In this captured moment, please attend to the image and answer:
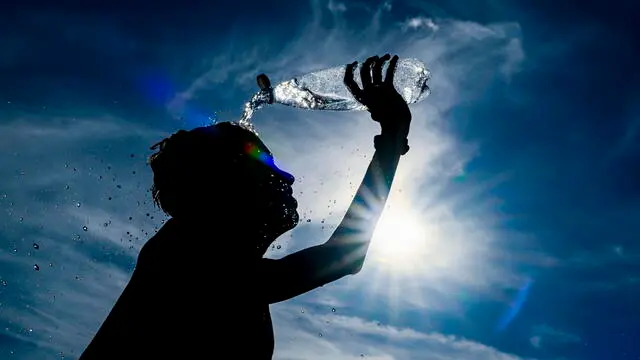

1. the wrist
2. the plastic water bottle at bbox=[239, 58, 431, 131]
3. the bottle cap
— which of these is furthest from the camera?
the plastic water bottle at bbox=[239, 58, 431, 131]

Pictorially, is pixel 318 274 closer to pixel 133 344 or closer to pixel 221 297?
pixel 221 297

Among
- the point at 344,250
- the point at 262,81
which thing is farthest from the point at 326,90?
the point at 344,250

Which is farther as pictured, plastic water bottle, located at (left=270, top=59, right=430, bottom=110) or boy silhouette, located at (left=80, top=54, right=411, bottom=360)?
plastic water bottle, located at (left=270, top=59, right=430, bottom=110)

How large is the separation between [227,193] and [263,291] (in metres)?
0.56

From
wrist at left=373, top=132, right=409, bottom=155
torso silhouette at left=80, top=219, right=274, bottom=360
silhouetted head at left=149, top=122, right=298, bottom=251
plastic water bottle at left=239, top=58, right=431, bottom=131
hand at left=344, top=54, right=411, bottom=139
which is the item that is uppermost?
plastic water bottle at left=239, top=58, right=431, bottom=131

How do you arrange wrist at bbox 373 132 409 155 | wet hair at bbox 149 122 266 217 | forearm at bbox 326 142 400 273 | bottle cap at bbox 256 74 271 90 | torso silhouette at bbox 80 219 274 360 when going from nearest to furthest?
torso silhouette at bbox 80 219 274 360, forearm at bbox 326 142 400 273, wet hair at bbox 149 122 266 217, wrist at bbox 373 132 409 155, bottle cap at bbox 256 74 271 90

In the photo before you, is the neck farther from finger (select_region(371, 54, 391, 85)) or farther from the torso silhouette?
finger (select_region(371, 54, 391, 85))

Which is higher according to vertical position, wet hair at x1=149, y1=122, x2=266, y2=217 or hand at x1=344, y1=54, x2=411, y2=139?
hand at x1=344, y1=54, x2=411, y2=139

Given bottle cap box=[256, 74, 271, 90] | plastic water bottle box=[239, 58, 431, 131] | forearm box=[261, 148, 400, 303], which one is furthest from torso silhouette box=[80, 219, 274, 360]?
plastic water bottle box=[239, 58, 431, 131]

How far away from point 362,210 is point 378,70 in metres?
0.96

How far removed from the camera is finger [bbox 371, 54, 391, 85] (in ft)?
9.55

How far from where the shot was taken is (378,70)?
115 inches

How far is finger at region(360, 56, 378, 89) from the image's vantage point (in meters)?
2.93

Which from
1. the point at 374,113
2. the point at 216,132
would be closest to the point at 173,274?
the point at 216,132
